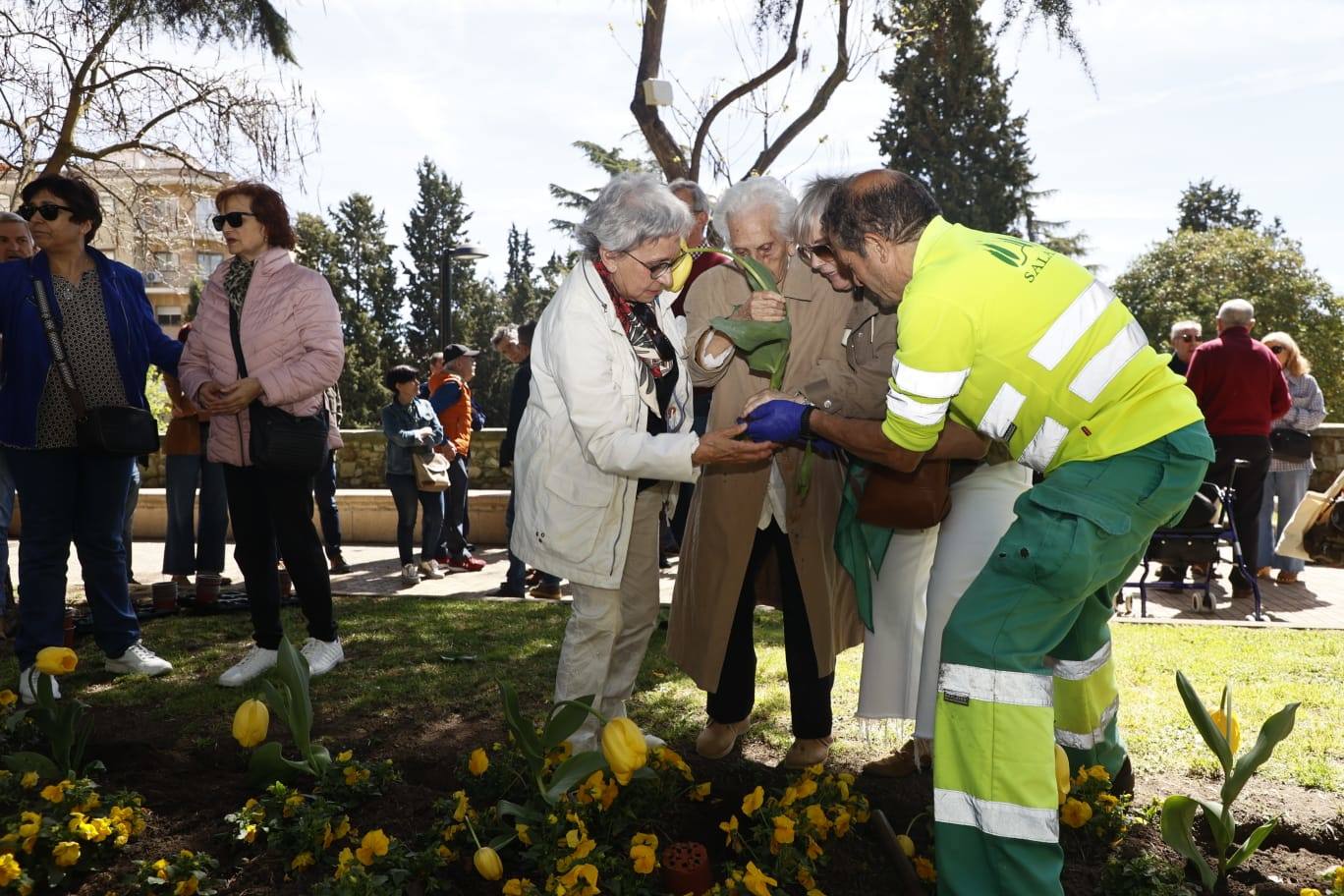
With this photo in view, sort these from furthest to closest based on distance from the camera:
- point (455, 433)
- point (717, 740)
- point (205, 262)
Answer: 1. point (205, 262)
2. point (455, 433)
3. point (717, 740)

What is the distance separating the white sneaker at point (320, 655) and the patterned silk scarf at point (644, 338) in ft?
7.37

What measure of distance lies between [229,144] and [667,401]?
667 centimetres

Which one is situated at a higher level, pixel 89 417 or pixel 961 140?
pixel 961 140

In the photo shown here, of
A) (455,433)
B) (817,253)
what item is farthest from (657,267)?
(455,433)

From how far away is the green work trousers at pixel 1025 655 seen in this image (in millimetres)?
2283

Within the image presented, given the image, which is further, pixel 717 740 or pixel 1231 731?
pixel 717 740

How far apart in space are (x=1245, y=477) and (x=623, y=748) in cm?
696

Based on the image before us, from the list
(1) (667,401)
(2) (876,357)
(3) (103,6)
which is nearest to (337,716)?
(1) (667,401)

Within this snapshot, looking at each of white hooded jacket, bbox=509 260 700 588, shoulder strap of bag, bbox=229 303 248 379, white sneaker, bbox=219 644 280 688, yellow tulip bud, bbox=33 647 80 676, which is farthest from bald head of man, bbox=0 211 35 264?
white hooded jacket, bbox=509 260 700 588

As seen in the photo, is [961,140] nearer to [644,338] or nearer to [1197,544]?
[1197,544]

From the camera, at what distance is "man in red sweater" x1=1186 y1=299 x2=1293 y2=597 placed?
25.1 ft

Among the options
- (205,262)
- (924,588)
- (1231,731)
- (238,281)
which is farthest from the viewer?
(205,262)

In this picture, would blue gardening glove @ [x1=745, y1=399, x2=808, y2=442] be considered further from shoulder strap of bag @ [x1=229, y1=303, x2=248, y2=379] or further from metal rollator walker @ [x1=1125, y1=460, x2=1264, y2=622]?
metal rollator walker @ [x1=1125, y1=460, x2=1264, y2=622]

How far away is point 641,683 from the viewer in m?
4.73
